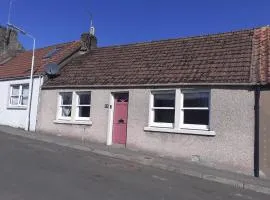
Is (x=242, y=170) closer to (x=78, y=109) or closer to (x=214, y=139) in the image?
(x=214, y=139)

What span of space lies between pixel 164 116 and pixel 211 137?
2418 mm

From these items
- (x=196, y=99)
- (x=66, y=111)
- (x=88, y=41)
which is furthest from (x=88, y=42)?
(x=196, y=99)

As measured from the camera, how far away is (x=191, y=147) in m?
13.9

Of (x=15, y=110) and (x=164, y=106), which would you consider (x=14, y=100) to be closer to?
(x=15, y=110)

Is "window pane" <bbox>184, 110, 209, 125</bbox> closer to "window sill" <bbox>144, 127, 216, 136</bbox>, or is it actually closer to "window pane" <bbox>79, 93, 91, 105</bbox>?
"window sill" <bbox>144, 127, 216, 136</bbox>

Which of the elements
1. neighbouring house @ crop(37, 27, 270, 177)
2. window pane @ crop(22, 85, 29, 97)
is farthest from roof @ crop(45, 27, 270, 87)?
window pane @ crop(22, 85, 29, 97)

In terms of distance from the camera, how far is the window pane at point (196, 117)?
46.0 feet

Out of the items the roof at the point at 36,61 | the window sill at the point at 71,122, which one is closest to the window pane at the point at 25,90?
the roof at the point at 36,61

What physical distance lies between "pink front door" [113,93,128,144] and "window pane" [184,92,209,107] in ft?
9.64

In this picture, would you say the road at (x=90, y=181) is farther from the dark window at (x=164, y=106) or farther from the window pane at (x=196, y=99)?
the window pane at (x=196, y=99)

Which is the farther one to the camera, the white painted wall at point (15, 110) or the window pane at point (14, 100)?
the window pane at point (14, 100)

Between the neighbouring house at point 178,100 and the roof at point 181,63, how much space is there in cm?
4

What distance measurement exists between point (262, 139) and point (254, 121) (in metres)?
0.60

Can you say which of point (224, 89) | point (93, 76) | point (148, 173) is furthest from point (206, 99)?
point (93, 76)
